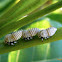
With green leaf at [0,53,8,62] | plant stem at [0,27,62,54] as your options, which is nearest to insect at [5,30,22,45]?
plant stem at [0,27,62,54]

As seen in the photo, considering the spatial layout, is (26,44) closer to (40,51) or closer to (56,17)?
(40,51)

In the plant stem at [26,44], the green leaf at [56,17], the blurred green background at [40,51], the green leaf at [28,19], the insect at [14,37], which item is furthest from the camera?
the green leaf at [56,17]

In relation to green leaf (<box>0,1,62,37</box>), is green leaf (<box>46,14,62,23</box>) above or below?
above

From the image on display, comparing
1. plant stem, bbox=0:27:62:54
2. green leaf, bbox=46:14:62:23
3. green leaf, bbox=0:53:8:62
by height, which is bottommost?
green leaf, bbox=0:53:8:62

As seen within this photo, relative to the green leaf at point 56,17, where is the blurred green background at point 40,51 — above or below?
below

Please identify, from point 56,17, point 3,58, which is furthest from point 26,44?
point 56,17

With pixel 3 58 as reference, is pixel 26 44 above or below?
above

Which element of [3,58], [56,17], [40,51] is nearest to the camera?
[3,58]

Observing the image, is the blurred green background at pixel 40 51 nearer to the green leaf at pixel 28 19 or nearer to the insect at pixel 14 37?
the insect at pixel 14 37

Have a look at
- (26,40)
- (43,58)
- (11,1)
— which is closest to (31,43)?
(26,40)

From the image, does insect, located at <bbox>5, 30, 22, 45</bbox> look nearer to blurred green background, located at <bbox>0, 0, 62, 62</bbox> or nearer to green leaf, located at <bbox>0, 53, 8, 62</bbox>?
blurred green background, located at <bbox>0, 0, 62, 62</bbox>

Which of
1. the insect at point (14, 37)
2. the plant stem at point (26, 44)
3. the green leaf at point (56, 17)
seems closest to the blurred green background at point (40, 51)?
the green leaf at point (56, 17)

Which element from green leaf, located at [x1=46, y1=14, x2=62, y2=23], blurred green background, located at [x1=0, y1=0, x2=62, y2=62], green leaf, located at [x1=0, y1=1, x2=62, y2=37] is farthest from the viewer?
green leaf, located at [x1=46, y1=14, x2=62, y2=23]
